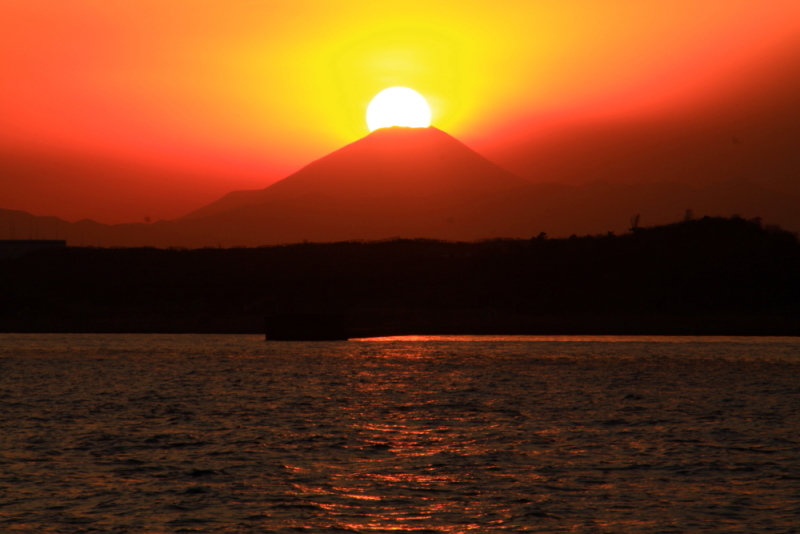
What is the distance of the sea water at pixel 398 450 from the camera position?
68.6ft

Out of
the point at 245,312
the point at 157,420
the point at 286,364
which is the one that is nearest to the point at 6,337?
the point at 245,312

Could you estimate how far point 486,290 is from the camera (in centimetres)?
16125

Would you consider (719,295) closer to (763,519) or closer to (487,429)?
(487,429)

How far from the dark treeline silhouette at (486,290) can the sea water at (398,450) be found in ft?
230

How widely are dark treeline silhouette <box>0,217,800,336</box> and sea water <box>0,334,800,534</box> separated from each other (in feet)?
230

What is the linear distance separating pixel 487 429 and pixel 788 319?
113 metres

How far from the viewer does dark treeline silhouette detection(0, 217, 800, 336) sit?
138875mm

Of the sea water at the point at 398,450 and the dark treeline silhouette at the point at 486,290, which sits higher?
the dark treeline silhouette at the point at 486,290

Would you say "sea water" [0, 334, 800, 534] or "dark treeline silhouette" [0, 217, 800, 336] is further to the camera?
"dark treeline silhouette" [0, 217, 800, 336]

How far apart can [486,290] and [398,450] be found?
132 metres

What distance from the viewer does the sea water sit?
2092cm

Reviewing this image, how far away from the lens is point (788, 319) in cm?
13338

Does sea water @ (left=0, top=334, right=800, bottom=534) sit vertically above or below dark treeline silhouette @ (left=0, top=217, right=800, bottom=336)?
below

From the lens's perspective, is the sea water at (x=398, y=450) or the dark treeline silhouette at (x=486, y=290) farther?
the dark treeline silhouette at (x=486, y=290)
